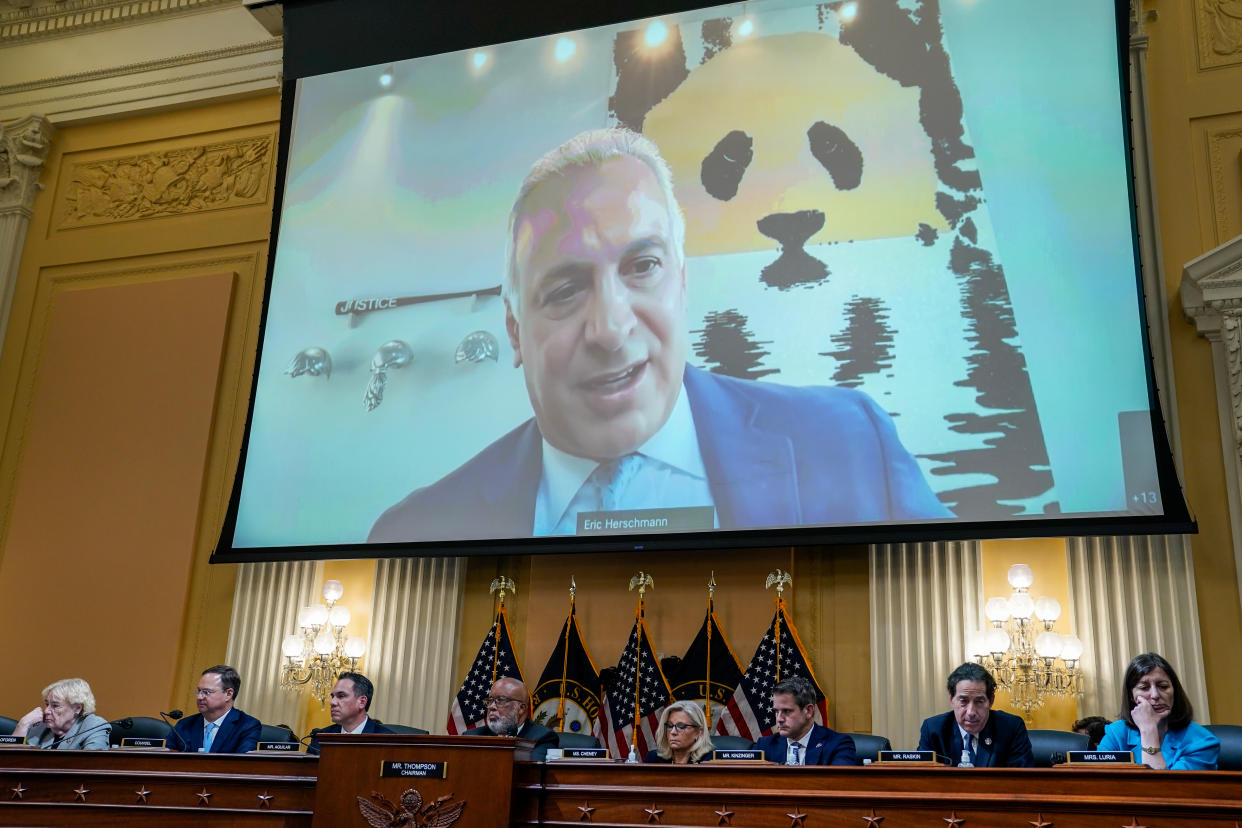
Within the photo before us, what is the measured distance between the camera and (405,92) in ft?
28.0

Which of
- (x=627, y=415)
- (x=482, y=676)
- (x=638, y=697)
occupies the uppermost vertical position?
(x=627, y=415)

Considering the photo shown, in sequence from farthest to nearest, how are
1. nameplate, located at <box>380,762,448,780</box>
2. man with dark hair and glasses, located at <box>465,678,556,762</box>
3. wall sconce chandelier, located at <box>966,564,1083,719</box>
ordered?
wall sconce chandelier, located at <box>966,564,1083,719</box> < man with dark hair and glasses, located at <box>465,678,556,762</box> < nameplate, located at <box>380,762,448,780</box>

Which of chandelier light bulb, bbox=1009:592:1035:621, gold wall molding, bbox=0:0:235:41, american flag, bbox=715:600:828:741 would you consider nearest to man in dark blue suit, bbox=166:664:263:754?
american flag, bbox=715:600:828:741

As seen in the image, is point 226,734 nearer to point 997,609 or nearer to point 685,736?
point 685,736

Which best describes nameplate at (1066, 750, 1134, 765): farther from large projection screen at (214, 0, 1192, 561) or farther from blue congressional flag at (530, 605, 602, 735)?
blue congressional flag at (530, 605, 602, 735)

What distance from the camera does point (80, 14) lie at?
10.4 meters

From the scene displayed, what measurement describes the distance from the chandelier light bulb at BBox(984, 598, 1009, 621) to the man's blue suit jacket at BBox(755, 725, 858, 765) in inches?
66.0

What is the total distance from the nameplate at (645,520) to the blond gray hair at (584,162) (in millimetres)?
1512

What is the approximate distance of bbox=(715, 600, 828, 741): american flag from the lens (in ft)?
22.0

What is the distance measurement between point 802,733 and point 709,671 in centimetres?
184

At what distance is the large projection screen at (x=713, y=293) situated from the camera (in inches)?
257

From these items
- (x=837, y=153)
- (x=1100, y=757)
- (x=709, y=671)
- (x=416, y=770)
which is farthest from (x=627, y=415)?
(x=1100, y=757)

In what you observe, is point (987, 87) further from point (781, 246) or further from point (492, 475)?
point (492, 475)

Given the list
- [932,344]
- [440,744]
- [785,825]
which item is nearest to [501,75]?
[932,344]
